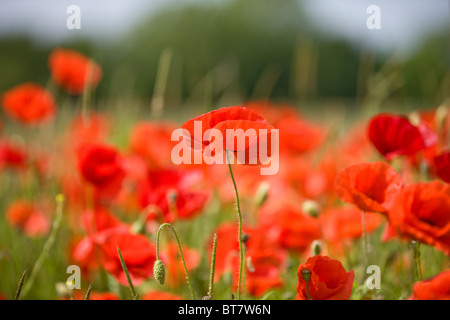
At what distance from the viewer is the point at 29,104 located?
1184mm

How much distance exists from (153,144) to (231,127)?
0.65 meters

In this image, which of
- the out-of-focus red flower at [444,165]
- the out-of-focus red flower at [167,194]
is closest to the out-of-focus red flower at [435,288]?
the out-of-focus red flower at [444,165]

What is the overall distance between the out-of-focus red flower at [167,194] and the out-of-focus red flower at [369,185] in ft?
0.81

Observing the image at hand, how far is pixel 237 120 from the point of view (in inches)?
18.7

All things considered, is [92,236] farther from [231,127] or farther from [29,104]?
[29,104]

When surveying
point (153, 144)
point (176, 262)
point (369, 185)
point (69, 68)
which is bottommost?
point (176, 262)

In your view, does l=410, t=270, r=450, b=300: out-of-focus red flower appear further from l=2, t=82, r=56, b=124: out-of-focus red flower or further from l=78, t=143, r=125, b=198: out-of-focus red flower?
l=2, t=82, r=56, b=124: out-of-focus red flower

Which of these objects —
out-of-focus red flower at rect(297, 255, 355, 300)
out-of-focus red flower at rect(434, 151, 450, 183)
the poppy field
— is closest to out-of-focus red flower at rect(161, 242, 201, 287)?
the poppy field

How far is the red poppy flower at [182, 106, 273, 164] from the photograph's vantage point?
1.56ft

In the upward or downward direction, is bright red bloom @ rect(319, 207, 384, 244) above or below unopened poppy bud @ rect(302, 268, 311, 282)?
above

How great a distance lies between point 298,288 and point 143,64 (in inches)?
339

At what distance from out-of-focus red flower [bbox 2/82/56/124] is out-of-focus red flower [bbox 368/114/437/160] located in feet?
2.44

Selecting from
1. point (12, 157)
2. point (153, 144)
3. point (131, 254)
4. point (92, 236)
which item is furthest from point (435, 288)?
point (12, 157)
